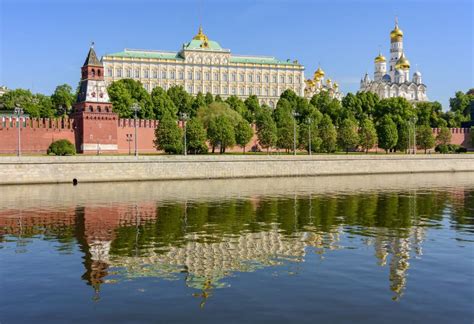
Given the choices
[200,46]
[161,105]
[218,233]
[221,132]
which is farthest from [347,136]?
[200,46]

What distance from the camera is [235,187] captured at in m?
48.9

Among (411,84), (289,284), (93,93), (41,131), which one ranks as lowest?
(289,284)

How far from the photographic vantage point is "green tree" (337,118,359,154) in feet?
278

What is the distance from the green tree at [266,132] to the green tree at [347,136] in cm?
1090

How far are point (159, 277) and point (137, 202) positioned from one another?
68.8 ft

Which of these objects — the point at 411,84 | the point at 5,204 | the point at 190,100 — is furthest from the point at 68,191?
the point at 411,84

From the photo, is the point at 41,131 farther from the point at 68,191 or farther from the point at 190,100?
the point at 190,100

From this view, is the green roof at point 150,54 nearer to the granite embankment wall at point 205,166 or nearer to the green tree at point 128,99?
the green tree at point 128,99

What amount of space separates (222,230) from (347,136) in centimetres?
6165

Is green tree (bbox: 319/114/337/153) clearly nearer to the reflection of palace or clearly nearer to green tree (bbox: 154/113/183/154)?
green tree (bbox: 154/113/183/154)

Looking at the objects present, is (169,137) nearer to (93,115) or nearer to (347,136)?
(93,115)

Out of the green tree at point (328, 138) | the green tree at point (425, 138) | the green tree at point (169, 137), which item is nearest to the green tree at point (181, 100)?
the green tree at point (169, 137)

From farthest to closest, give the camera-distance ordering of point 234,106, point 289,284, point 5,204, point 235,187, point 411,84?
point 411,84 < point 234,106 < point 235,187 < point 5,204 < point 289,284

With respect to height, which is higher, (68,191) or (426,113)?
(426,113)
